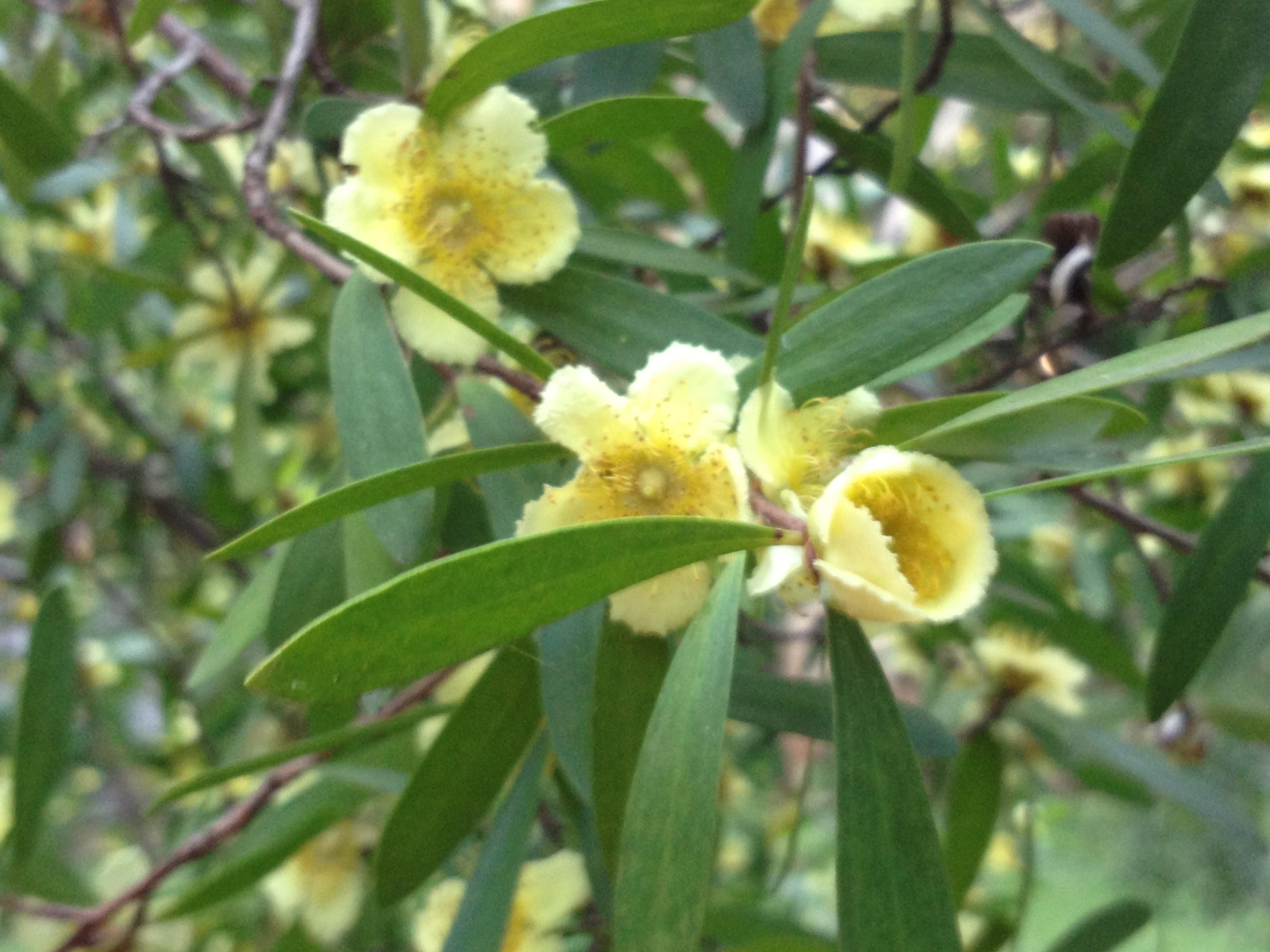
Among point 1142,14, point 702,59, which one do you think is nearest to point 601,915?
point 702,59

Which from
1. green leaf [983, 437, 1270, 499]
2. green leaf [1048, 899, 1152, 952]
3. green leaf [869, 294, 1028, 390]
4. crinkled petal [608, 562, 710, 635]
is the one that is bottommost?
green leaf [1048, 899, 1152, 952]

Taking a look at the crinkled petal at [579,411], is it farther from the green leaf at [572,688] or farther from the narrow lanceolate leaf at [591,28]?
the narrow lanceolate leaf at [591,28]

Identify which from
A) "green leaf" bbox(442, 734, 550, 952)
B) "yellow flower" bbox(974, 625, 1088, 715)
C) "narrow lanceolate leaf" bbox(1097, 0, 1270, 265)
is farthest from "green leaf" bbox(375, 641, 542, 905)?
"yellow flower" bbox(974, 625, 1088, 715)

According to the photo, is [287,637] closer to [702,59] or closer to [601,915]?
[601,915]

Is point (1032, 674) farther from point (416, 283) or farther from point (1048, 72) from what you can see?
point (416, 283)

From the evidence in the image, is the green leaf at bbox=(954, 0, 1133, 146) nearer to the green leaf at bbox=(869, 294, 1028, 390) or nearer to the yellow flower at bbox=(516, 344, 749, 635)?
the green leaf at bbox=(869, 294, 1028, 390)

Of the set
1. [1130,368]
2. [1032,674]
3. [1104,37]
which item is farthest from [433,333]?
[1032,674]
